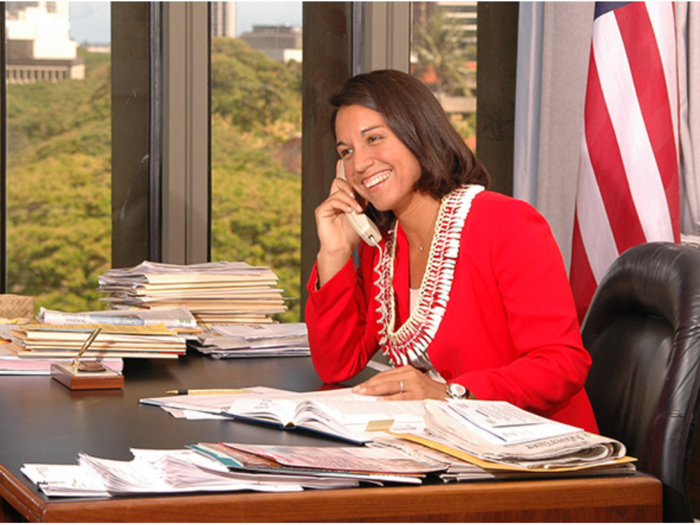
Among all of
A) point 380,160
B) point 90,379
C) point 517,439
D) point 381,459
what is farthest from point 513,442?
point 380,160

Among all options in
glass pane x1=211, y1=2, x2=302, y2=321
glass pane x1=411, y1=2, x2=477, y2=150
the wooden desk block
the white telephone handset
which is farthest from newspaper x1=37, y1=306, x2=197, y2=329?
glass pane x1=411, y1=2, x2=477, y2=150

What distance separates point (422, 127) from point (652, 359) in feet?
2.40

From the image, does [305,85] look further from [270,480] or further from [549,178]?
[270,480]

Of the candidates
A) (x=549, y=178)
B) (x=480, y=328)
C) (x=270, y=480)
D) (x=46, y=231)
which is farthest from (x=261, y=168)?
(x=270, y=480)

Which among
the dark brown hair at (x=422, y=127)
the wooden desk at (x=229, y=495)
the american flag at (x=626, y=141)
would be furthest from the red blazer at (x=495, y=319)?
the american flag at (x=626, y=141)

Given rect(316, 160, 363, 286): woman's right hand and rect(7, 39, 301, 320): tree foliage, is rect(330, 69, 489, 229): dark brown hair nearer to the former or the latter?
rect(316, 160, 363, 286): woman's right hand

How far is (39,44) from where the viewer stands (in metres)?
3.04

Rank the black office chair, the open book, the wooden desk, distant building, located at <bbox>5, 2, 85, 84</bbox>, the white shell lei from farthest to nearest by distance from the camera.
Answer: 1. distant building, located at <bbox>5, 2, 85, 84</bbox>
2. the white shell lei
3. the black office chair
4. the open book
5. the wooden desk

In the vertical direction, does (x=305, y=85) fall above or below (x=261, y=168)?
above

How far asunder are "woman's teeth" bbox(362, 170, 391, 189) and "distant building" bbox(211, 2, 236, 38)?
53.1 inches

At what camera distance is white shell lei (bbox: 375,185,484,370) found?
6.29 ft

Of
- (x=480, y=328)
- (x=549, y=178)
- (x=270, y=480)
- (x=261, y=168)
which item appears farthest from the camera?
(x=261, y=168)

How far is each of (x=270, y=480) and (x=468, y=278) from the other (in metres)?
0.95

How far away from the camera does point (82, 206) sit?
3102mm
